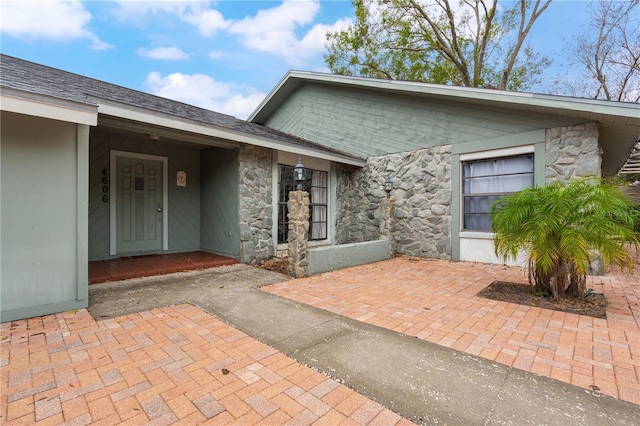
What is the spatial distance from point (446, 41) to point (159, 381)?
16849 millimetres

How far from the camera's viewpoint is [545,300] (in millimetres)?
3789

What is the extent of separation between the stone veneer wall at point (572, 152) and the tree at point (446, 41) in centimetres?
1011

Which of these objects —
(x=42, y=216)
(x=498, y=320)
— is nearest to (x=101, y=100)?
(x=42, y=216)

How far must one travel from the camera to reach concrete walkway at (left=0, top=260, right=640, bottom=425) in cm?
167

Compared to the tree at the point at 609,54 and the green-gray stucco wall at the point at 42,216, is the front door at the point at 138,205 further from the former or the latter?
the tree at the point at 609,54

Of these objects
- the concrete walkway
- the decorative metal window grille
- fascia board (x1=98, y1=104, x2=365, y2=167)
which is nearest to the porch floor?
the decorative metal window grille

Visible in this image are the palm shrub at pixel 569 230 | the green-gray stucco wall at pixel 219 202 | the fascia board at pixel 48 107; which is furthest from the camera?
the green-gray stucco wall at pixel 219 202

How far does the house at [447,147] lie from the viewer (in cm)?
523

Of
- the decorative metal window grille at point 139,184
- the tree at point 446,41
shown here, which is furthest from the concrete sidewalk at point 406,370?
the tree at point 446,41

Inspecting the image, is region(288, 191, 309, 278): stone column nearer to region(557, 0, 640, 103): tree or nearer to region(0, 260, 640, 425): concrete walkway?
region(0, 260, 640, 425): concrete walkway

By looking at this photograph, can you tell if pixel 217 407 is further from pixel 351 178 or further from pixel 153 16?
pixel 153 16

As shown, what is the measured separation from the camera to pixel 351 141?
860 centimetres

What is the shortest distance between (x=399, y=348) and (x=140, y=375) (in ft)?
6.33

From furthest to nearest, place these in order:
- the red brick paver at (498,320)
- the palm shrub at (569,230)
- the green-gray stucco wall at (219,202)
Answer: the green-gray stucco wall at (219,202), the palm shrub at (569,230), the red brick paver at (498,320)
